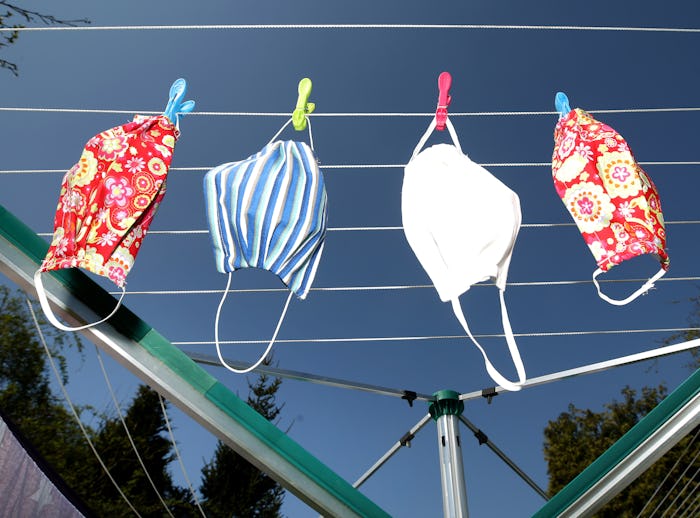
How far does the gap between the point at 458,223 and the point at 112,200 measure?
718 millimetres

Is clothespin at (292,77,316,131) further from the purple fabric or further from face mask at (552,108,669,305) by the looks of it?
the purple fabric

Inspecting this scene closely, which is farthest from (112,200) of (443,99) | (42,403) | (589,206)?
(42,403)

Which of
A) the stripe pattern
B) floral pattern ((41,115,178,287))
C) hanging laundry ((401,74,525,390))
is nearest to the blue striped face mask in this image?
the stripe pattern

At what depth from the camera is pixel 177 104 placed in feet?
4.74

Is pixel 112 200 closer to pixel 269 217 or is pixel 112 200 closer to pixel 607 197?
pixel 269 217

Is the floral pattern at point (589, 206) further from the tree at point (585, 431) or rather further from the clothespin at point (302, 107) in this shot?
the tree at point (585, 431)

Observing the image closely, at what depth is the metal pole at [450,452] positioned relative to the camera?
177cm

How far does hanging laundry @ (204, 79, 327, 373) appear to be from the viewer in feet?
4.00

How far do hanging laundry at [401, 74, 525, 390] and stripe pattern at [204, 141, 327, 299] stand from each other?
23cm

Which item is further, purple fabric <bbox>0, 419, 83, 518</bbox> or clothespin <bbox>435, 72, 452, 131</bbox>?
clothespin <bbox>435, 72, 452, 131</bbox>

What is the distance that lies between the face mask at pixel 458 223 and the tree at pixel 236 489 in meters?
6.25

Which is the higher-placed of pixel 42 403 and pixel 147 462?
pixel 147 462

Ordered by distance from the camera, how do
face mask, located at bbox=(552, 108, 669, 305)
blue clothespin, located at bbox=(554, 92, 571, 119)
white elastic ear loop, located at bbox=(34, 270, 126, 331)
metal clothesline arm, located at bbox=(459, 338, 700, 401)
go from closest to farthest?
1. white elastic ear loop, located at bbox=(34, 270, 126, 331)
2. face mask, located at bbox=(552, 108, 669, 305)
3. metal clothesline arm, located at bbox=(459, 338, 700, 401)
4. blue clothespin, located at bbox=(554, 92, 571, 119)

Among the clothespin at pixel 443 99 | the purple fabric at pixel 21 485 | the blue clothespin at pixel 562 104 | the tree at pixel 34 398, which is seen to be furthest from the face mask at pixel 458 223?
the tree at pixel 34 398
